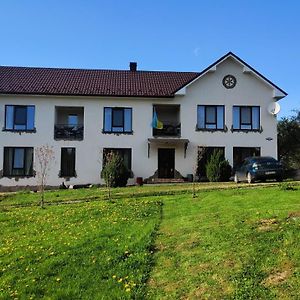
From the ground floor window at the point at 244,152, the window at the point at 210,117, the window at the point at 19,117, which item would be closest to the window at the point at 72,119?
the window at the point at 19,117

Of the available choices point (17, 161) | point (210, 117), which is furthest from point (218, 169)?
point (17, 161)

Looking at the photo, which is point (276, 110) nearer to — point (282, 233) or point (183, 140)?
point (183, 140)

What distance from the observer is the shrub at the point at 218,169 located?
27.3m

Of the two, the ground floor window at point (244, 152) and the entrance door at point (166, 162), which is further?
the ground floor window at point (244, 152)

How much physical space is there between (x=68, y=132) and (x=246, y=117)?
1217cm

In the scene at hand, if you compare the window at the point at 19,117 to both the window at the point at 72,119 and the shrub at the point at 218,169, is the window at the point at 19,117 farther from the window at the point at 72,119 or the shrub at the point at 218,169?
the shrub at the point at 218,169

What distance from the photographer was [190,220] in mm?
10594

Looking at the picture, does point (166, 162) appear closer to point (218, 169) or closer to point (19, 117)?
point (218, 169)

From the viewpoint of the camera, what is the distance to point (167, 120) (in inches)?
1247

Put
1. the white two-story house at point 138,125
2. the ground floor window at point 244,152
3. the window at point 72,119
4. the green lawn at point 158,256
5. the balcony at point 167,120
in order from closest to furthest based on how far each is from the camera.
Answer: the green lawn at point 158,256 < the white two-story house at point 138,125 < the balcony at point 167,120 < the ground floor window at point 244,152 < the window at point 72,119

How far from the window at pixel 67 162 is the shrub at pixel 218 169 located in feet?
29.2

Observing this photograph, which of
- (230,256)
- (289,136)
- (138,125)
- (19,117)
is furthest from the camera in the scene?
(289,136)

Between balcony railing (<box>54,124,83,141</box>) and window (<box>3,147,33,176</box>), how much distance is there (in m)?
2.07

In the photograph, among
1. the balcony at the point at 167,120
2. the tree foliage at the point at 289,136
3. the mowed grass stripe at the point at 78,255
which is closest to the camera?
the mowed grass stripe at the point at 78,255
